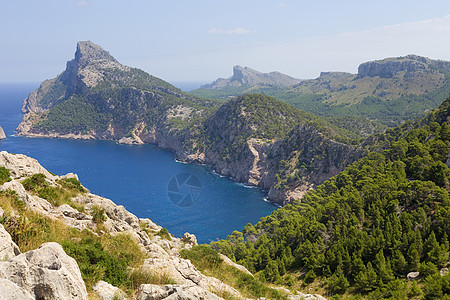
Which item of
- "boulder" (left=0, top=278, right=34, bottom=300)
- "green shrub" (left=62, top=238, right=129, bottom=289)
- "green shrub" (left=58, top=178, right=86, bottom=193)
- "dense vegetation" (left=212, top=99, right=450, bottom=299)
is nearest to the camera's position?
"boulder" (left=0, top=278, right=34, bottom=300)

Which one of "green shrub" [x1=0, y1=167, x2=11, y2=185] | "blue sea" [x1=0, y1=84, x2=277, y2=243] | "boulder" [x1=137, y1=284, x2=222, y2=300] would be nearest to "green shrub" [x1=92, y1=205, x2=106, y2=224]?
"green shrub" [x1=0, y1=167, x2=11, y2=185]

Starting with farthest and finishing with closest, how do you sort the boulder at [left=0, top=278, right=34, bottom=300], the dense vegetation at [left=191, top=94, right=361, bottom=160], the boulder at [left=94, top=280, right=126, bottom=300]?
the dense vegetation at [left=191, top=94, right=361, bottom=160], the boulder at [left=94, top=280, right=126, bottom=300], the boulder at [left=0, top=278, right=34, bottom=300]

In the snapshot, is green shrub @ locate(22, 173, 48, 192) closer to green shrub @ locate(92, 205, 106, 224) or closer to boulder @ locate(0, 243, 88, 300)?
green shrub @ locate(92, 205, 106, 224)

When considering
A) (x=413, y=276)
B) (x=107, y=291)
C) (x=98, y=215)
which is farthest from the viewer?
(x=413, y=276)

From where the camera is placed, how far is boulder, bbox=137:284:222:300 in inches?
413

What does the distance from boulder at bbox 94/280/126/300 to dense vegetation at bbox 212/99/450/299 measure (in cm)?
2374

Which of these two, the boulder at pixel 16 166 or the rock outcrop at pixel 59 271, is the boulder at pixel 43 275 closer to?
the rock outcrop at pixel 59 271

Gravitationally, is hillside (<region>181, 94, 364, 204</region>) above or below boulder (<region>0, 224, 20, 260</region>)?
below

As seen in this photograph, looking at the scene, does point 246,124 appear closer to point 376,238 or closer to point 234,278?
point 376,238

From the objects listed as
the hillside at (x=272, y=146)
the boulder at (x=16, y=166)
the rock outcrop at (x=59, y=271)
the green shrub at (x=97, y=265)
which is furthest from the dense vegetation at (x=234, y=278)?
the hillside at (x=272, y=146)

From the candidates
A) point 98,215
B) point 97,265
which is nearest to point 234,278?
point 97,265

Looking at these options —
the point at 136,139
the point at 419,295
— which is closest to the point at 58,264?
the point at 419,295

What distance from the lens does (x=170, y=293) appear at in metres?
10.9

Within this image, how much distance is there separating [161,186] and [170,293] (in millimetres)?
107307
